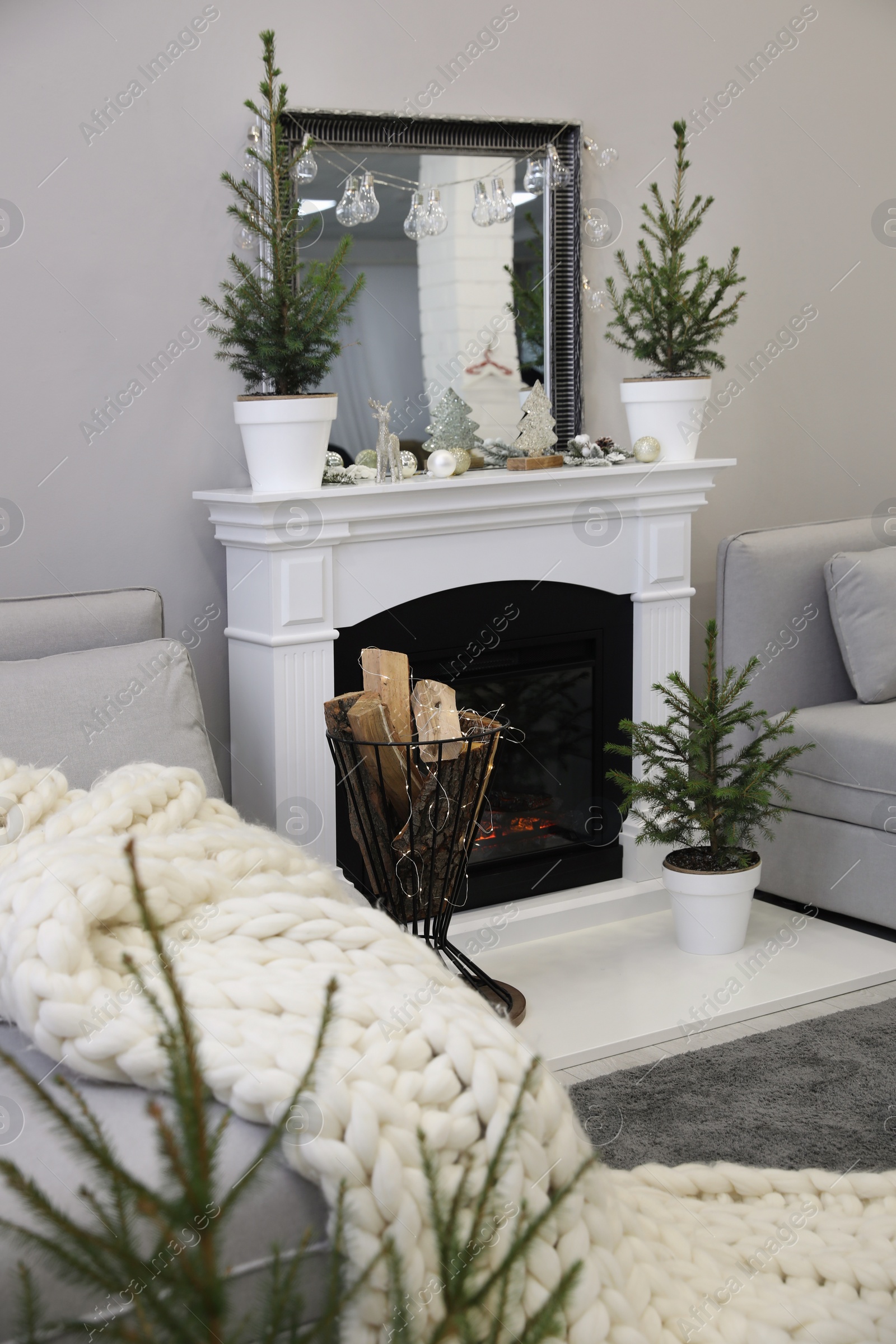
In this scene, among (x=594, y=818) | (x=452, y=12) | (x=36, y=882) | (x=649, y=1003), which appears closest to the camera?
(x=36, y=882)

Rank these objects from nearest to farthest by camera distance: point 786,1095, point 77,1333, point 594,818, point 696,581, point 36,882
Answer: point 77,1333, point 36,882, point 786,1095, point 594,818, point 696,581

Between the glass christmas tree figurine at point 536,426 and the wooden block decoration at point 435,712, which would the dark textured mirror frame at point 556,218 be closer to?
the glass christmas tree figurine at point 536,426

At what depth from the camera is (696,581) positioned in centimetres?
368

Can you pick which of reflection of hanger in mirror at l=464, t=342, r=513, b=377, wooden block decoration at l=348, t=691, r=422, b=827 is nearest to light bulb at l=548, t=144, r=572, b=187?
reflection of hanger in mirror at l=464, t=342, r=513, b=377

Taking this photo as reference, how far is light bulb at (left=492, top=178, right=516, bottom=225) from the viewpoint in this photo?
10.2ft

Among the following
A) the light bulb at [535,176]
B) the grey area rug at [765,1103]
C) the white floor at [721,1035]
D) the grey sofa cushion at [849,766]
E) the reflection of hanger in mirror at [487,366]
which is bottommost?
the white floor at [721,1035]

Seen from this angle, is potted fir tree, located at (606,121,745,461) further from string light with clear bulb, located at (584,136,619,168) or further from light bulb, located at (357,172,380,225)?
light bulb, located at (357,172,380,225)

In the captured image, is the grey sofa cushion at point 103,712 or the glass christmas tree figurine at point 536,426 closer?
the grey sofa cushion at point 103,712

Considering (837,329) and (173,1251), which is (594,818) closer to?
(837,329)

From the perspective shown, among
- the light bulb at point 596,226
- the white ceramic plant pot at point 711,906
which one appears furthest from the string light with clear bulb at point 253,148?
the white ceramic plant pot at point 711,906

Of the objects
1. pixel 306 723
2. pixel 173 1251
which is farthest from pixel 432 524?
pixel 173 1251

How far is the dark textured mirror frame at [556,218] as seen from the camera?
9.91ft

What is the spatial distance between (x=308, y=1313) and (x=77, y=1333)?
184mm

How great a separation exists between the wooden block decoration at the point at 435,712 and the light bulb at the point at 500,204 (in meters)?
1.31
